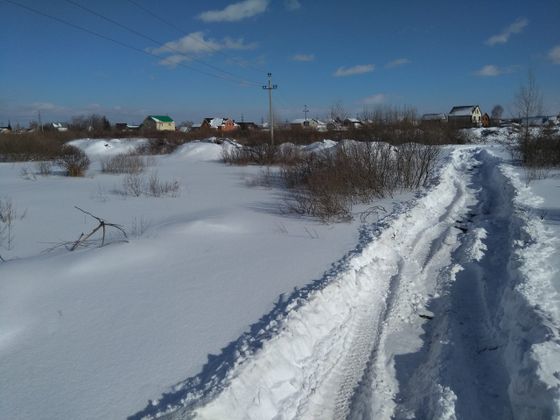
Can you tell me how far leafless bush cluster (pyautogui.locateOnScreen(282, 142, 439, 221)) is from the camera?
31.6 ft

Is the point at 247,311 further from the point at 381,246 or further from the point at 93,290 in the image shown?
the point at 381,246

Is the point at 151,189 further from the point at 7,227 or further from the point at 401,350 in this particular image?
the point at 401,350

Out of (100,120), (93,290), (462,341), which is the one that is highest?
(100,120)

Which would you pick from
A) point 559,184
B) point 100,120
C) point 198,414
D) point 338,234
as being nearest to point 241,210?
point 338,234

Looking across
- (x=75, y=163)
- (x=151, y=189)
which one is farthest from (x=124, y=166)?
(x=151, y=189)

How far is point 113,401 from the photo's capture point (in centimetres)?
277

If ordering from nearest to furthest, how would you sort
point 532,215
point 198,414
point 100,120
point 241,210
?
point 198,414 → point 532,215 → point 241,210 → point 100,120

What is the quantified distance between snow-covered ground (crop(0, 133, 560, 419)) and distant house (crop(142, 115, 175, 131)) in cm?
7602

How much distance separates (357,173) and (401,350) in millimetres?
8009

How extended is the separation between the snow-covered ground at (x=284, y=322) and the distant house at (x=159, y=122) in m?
76.0

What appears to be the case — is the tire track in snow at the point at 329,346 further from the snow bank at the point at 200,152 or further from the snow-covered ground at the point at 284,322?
the snow bank at the point at 200,152

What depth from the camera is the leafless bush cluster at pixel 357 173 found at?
9617 mm

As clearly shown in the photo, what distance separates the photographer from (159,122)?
79000mm

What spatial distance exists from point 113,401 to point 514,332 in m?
3.53
